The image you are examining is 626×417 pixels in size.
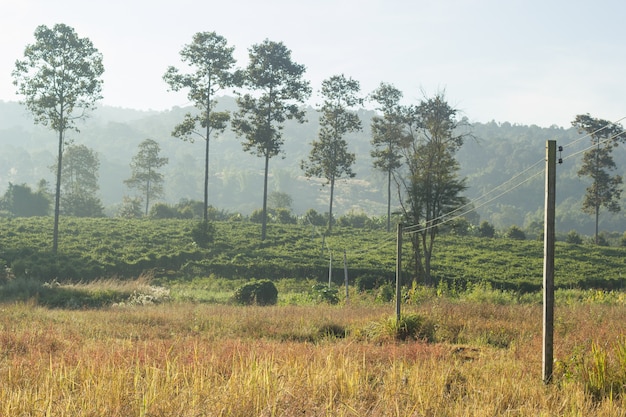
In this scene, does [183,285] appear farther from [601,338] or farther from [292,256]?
[601,338]

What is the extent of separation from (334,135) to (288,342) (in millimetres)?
46106

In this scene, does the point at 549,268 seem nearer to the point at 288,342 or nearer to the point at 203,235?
the point at 288,342

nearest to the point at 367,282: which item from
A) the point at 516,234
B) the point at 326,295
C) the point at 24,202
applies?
the point at 326,295

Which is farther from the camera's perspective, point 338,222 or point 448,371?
point 338,222

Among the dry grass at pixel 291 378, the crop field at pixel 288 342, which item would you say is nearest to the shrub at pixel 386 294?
the crop field at pixel 288 342

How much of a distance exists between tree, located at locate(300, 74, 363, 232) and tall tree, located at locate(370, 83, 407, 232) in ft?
8.42

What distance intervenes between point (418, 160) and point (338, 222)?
120ft

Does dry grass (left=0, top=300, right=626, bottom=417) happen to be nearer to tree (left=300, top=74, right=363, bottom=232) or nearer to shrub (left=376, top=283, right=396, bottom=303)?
shrub (left=376, top=283, right=396, bottom=303)

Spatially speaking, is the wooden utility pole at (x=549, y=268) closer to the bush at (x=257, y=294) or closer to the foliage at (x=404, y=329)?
the foliage at (x=404, y=329)

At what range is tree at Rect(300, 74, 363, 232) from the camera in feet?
194

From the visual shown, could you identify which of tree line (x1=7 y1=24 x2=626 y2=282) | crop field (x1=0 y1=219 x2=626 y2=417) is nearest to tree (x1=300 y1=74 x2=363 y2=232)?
tree line (x1=7 y1=24 x2=626 y2=282)

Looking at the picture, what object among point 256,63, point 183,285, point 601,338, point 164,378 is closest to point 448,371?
point 164,378

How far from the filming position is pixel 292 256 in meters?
→ 44.3

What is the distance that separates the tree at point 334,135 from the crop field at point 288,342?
15.9 meters
